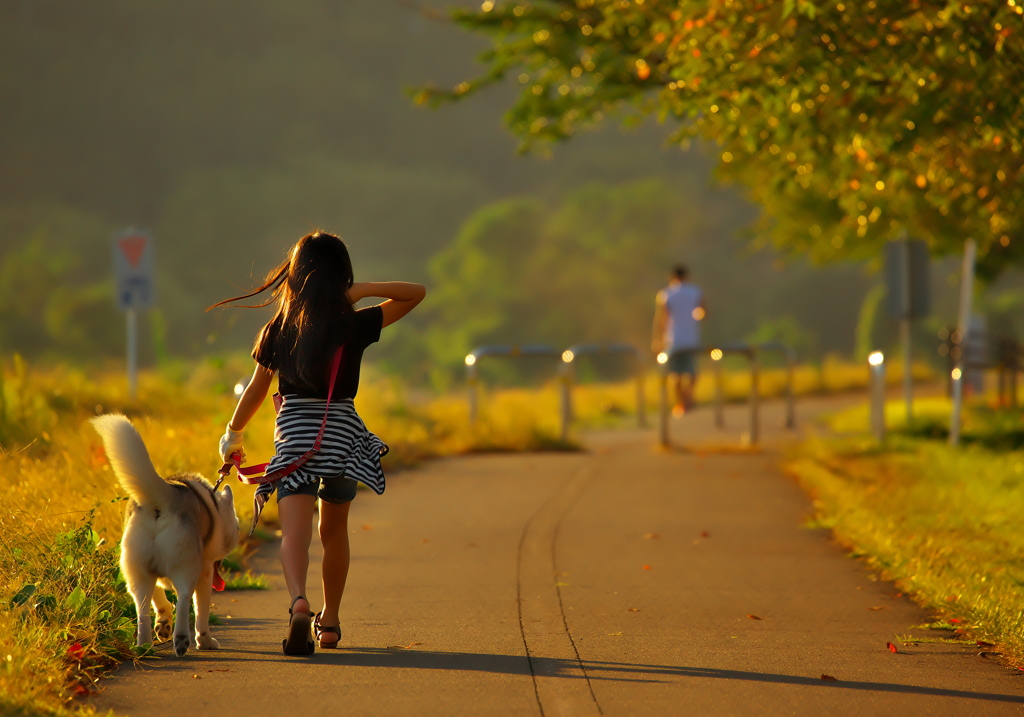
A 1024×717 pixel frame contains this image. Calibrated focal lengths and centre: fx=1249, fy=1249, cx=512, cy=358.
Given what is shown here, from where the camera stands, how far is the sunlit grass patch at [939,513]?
616cm

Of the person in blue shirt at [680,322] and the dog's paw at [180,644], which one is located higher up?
the person in blue shirt at [680,322]

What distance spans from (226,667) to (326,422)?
3.47ft

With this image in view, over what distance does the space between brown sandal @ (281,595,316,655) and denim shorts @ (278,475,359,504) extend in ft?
1.42

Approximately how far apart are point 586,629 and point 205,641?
1711 mm

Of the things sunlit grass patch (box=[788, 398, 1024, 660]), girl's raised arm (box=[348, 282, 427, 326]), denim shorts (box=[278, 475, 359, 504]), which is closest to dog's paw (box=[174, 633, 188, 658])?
denim shorts (box=[278, 475, 359, 504])

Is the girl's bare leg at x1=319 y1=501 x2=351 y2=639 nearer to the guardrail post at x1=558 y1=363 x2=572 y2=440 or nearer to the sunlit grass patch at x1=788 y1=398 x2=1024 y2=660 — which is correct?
the sunlit grass patch at x1=788 y1=398 x2=1024 y2=660

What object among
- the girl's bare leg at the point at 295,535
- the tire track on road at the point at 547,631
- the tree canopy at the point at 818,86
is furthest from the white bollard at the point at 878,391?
the girl's bare leg at the point at 295,535

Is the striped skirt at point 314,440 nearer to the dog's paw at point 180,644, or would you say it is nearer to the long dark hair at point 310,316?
the long dark hair at point 310,316

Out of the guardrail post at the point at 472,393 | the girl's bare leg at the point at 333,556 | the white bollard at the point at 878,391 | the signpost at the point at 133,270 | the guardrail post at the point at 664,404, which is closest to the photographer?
the girl's bare leg at the point at 333,556

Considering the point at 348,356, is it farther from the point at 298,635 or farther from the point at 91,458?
the point at 91,458

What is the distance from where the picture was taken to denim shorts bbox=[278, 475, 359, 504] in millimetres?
5160

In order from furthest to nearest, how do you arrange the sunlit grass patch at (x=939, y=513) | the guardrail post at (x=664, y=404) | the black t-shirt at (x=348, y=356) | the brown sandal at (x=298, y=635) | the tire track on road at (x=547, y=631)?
1. the guardrail post at (x=664, y=404)
2. the sunlit grass patch at (x=939, y=513)
3. the black t-shirt at (x=348, y=356)
4. the brown sandal at (x=298, y=635)
5. the tire track on road at (x=547, y=631)

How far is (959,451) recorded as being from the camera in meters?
12.1

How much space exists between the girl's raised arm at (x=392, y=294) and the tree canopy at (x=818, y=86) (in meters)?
2.89
